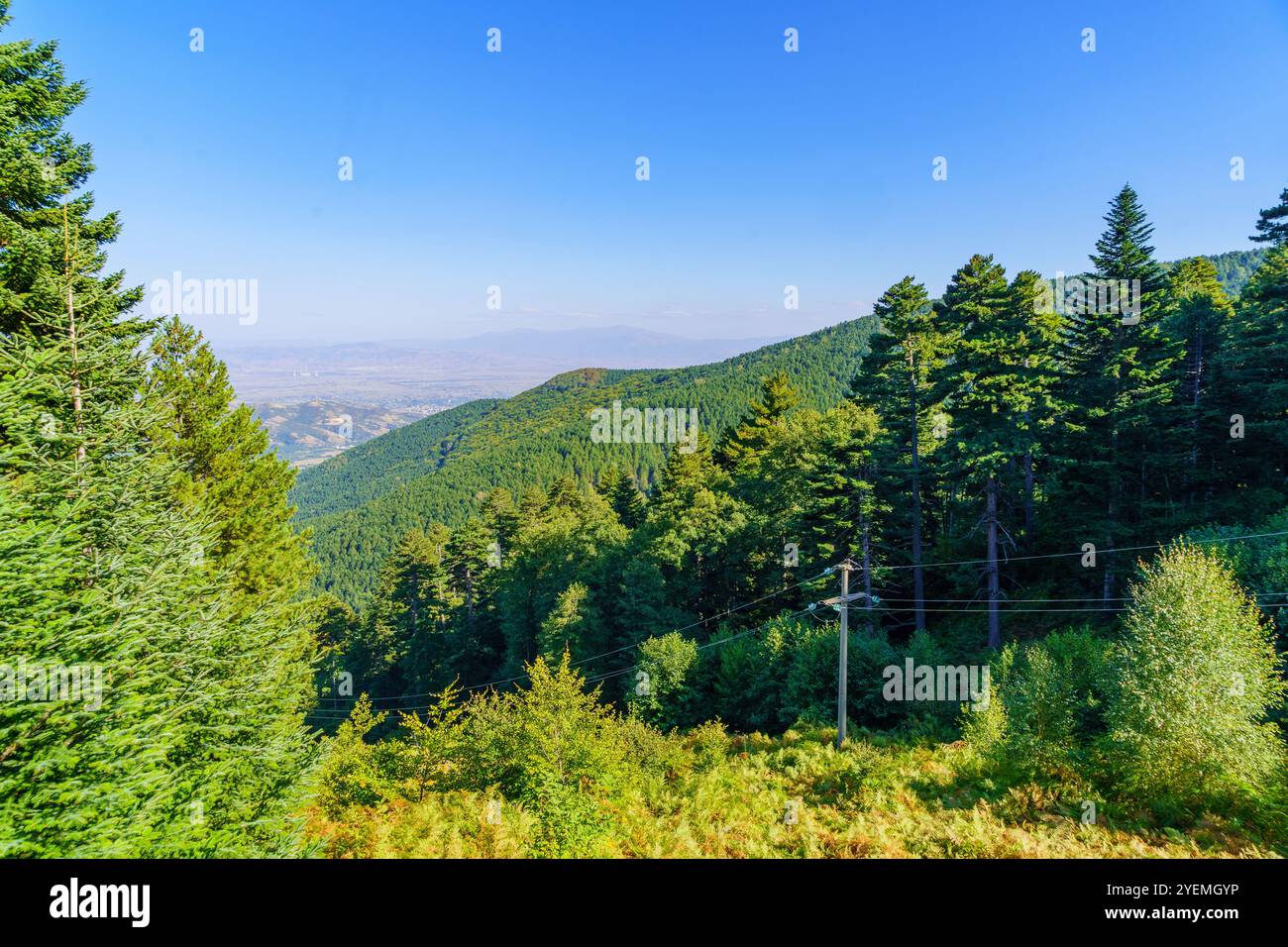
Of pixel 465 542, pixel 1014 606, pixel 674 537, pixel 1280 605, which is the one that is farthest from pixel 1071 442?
pixel 465 542

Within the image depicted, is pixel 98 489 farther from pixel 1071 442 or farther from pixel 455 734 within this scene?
pixel 1071 442

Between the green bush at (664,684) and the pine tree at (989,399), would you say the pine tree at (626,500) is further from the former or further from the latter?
the pine tree at (989,399)

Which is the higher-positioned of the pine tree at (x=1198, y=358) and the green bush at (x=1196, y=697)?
the pine tree at (x=1198, y=358)

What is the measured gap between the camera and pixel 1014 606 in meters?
26.4

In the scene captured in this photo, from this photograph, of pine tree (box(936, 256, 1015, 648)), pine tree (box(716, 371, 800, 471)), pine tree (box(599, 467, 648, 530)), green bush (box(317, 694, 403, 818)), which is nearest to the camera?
green bush (box(317, 694, 403, 818))

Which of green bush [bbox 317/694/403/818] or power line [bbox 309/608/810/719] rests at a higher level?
green bush [bbox 317/694/403/818]

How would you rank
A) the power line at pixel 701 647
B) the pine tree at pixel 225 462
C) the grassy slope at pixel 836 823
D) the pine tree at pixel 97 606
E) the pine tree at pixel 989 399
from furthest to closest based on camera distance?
the power line at pixel 701 647 < the pine tree at pixel 989 399 < the pine tree at pixel 225 462 < the grassy slope at pixel 836 823 < the pine tree at pixel 97 606

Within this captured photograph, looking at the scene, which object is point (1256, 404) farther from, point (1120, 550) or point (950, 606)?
point (950, 606)

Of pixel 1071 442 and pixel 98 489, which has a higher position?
pixel 1071 442

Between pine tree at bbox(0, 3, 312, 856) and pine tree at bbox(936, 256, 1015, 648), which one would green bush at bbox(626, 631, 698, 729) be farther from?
pine tree at bbox(0, 3, 312, 856)

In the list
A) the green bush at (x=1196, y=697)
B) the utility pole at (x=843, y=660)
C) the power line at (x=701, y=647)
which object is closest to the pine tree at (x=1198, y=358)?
the green bush at (x=1196, y=697)

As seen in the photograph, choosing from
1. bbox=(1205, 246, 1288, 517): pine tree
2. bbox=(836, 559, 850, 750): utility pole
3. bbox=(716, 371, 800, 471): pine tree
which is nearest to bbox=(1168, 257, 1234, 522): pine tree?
bbox=(1205, 246, 1288, 517): pine tree

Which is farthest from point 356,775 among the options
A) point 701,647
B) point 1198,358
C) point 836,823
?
point 1198,358
